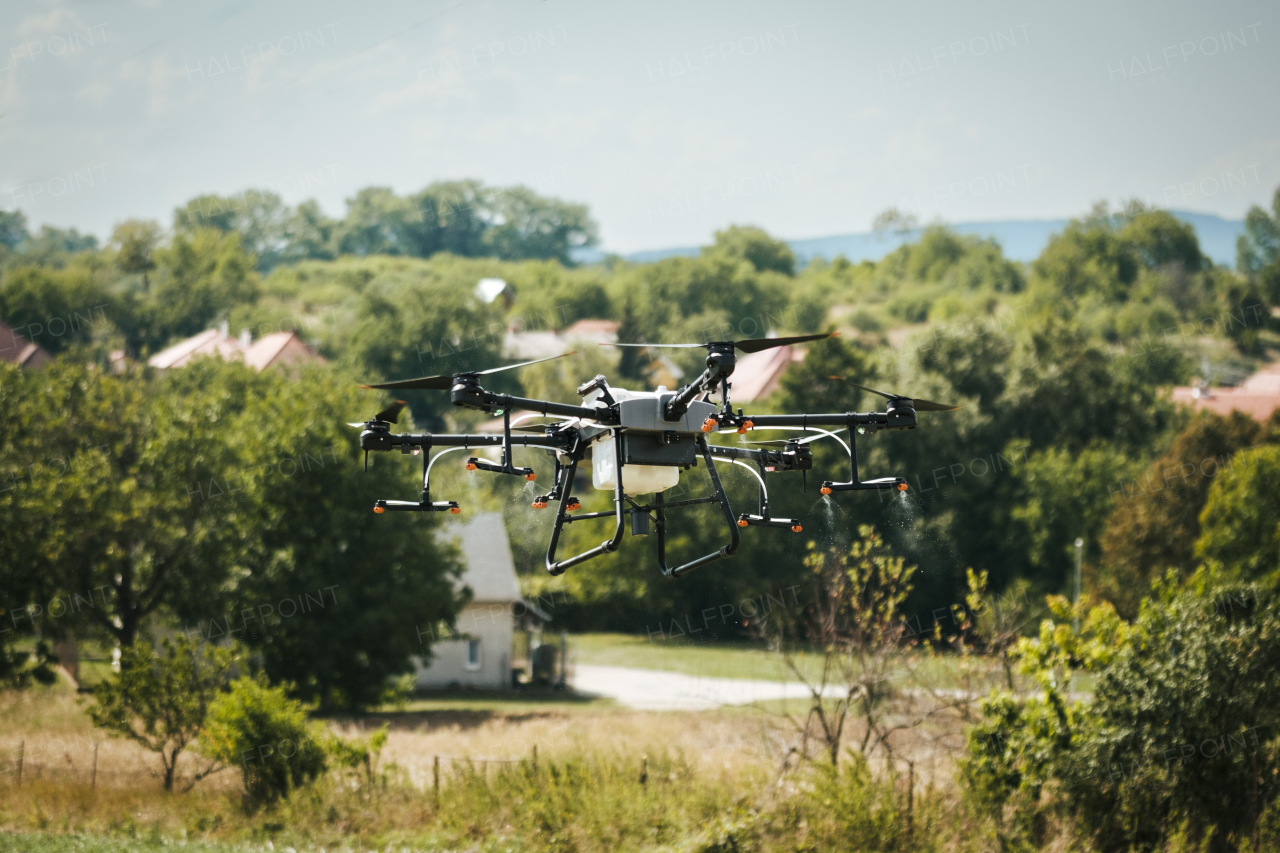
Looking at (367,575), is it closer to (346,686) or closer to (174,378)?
(346,686)

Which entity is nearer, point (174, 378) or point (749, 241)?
point (174, 378)

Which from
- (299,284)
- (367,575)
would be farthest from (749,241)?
(367,575)

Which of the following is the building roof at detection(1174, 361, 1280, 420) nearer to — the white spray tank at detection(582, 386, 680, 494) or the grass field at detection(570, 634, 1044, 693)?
the grass field at detection(570, 634, 1044, 693)

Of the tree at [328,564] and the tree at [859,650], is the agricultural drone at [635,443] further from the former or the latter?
the tree at [328,564]

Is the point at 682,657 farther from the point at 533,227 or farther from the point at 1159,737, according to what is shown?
the point at 533,227

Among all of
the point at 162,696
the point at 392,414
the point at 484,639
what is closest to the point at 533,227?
the point at 484,639

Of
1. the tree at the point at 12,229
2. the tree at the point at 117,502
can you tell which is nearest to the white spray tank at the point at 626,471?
the tree at the point at 117,502
